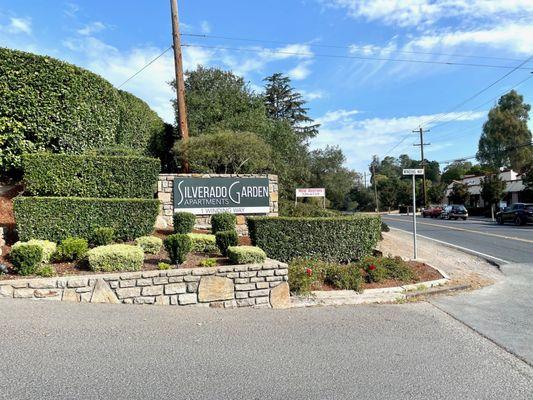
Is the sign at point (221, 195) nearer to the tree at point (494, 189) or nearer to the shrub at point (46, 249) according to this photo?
the shrub at point (46, 249)

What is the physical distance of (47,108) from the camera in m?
10.1

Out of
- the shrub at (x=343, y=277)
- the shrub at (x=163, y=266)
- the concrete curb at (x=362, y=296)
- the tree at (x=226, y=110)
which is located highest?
the tree at (x=226, y=110)

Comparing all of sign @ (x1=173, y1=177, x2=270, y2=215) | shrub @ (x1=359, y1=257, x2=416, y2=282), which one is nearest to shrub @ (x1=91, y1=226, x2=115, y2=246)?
sign @ (x1=173, y1=177, x2=270, y2=215)

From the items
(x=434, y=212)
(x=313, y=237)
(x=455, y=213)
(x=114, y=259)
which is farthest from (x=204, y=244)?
(x=434, y=212)

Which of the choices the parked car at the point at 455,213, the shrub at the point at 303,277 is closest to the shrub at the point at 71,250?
the shrub at the point at 303,277

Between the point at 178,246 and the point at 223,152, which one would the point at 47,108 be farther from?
the point at 178,246

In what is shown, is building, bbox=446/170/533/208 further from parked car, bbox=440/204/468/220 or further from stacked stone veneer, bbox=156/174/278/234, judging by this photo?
stacked stone veneer, bbox=156/174/278/234

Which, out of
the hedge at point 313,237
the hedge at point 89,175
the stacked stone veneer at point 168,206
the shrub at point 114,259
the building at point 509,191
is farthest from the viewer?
the building at point 509,191

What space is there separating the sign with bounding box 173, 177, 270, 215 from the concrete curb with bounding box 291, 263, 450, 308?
5.12 m

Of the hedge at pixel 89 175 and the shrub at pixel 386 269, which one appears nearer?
the shrub at pixel 386 269

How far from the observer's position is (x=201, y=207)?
11648mm

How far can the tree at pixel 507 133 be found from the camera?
55.2 meters

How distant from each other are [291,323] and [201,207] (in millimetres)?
6540

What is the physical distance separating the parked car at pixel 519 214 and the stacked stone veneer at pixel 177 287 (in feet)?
93.2
